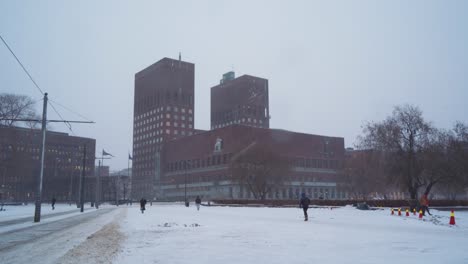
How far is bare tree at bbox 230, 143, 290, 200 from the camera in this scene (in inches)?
3103

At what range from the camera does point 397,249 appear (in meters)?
12.0

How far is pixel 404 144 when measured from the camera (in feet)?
180

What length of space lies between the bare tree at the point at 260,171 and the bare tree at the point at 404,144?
1008 inches

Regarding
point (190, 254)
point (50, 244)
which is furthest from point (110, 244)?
point (190, 254)

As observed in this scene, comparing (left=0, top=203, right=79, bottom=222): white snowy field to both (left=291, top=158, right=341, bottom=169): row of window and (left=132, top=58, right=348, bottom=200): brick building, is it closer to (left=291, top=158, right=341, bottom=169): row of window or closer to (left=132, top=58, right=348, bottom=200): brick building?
(left=132, top=58, right=348, bottom=200): brick building

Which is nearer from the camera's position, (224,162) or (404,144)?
(404,144)

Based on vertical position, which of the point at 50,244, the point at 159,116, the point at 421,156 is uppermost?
the point at 159,116

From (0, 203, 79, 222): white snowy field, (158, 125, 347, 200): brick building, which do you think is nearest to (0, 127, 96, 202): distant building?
(0, 203, 79, 222): white snowy field

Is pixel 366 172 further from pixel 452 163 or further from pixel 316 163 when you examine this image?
pixel 316 163

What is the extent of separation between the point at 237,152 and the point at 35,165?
5976 cm

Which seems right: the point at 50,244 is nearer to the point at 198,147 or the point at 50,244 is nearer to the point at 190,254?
the point at 190,254

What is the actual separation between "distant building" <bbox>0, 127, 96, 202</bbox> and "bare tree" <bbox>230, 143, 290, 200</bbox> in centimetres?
3133

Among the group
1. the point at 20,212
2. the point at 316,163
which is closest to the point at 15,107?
the point at 20,212

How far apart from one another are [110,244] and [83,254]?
2375 millimetres
